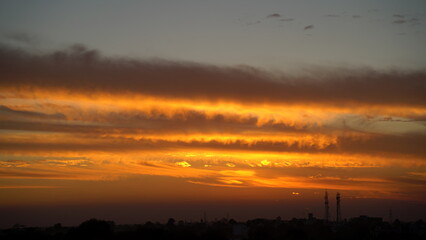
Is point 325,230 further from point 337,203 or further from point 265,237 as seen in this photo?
point 337,203

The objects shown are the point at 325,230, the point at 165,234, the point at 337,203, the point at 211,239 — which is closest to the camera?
the point at 211,239

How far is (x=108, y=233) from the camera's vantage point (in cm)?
9494

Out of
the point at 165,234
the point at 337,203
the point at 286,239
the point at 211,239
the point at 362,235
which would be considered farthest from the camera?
the point at 337,203

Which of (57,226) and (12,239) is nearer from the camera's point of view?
(12,239)

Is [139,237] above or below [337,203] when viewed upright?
below

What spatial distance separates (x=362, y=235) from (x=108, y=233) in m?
50.1

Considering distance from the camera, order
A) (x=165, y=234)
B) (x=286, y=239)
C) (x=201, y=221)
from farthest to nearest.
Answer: (x=201, y=221) < (x=286, y=239) < (x=165, y=234)

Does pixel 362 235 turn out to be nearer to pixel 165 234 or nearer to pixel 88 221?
pixel 165 234

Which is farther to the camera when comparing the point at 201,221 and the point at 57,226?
the point at 201,221

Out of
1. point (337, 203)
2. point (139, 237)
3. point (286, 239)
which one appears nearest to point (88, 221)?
point (139, 237)

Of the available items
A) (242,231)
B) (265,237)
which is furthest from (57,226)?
(265,237)

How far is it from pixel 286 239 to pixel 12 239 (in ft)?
139

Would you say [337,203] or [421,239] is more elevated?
[337,203]

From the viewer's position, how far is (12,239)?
85.5 meters
